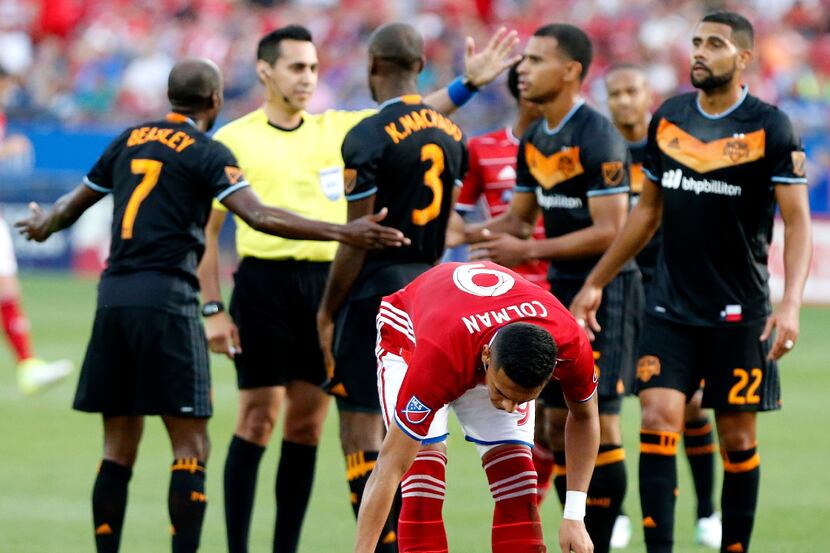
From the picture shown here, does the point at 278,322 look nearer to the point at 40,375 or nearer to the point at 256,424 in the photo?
the point at 256,424

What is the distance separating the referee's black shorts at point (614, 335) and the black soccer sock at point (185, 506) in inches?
72.2

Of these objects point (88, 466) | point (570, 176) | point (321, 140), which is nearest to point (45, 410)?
point (88, 466)

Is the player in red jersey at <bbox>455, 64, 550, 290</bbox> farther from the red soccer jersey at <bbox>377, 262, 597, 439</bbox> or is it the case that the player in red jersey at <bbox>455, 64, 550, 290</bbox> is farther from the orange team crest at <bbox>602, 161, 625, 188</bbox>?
the red soccer jersey at <bbox>377, 262, 597, 439</bbox>

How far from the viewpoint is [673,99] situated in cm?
736

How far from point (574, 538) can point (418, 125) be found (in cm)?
234

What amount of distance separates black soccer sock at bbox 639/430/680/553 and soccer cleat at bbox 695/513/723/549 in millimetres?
1332

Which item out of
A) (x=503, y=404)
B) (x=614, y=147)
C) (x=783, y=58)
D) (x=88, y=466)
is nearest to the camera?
(x=503, y=404)

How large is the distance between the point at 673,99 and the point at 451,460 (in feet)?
13.1

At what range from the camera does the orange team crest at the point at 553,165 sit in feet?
25.0

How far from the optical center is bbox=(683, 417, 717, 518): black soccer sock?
8406mm

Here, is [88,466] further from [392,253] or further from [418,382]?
[418,382]

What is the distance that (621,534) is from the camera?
815 centimetres

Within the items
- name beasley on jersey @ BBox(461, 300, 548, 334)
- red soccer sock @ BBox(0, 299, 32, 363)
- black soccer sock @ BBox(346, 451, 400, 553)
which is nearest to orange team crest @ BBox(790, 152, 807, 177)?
name beasley on jersey @ BBox(461, 300, 548, 334)

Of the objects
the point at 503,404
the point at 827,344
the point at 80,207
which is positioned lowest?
the point at 827,344
